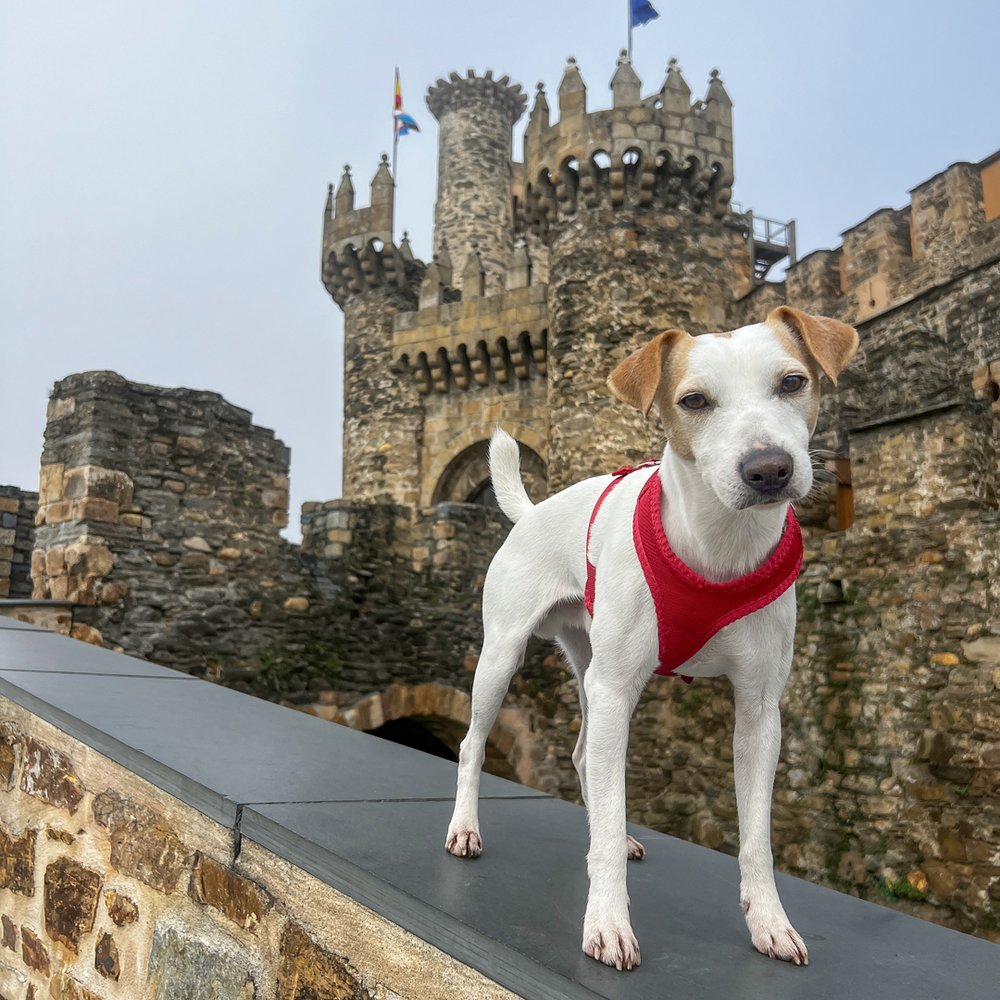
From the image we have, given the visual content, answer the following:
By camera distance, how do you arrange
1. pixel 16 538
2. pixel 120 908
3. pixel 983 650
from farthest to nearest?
pixel 16 538, pixel 983 650, pixel 120 908

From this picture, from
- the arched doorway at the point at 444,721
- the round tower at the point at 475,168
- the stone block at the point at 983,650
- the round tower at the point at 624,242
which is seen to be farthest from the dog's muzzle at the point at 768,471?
the round tower at the point at 475,168

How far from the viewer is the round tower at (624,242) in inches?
465

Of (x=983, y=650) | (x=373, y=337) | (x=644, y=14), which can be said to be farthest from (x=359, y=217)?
(x=983, y=650)

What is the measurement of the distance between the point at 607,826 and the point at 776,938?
33cm

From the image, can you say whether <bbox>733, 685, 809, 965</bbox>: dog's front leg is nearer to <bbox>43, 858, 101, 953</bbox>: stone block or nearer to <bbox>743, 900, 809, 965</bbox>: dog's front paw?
<bbox>743, 900, 809, 965</bbox>: dog's front paw

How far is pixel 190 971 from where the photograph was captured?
75.5 inches

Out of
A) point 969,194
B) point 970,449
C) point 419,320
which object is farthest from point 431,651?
point 969,194

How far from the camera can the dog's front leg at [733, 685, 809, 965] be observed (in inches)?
59.1

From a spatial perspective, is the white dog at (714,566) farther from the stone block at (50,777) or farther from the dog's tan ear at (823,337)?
the stone block at (50,777)

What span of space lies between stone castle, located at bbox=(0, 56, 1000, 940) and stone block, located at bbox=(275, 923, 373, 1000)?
4.61 meters

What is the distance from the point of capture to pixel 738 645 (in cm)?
164

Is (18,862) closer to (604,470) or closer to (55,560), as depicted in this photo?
(55,560)

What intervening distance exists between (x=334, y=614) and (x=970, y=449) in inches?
210

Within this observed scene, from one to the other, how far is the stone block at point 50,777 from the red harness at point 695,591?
65.6 inches
